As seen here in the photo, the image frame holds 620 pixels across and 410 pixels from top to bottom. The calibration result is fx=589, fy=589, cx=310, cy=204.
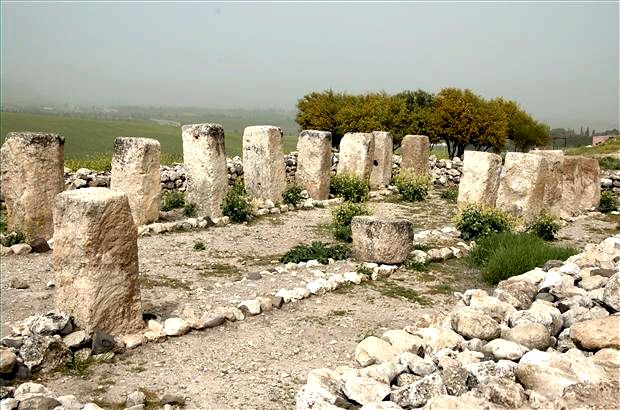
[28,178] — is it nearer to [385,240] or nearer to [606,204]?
[385,240]

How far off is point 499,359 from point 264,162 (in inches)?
450

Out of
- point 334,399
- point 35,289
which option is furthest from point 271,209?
point 334,399

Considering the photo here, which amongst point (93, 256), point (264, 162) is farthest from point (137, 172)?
point (93, 256)

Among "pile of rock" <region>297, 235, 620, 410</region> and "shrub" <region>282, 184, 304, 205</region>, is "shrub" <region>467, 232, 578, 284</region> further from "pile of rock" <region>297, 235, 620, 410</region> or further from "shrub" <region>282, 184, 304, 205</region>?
"shrub" <region>282, 184, 304, 205</region>

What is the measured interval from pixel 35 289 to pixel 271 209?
7223 mm

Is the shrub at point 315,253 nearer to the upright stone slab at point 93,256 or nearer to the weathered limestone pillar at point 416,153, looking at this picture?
the upright stone slab at point 93,256

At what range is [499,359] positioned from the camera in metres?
4.91

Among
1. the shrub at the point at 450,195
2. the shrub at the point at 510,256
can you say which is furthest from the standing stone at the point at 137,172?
the shrub at the point at 450,195

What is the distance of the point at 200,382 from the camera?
561cm

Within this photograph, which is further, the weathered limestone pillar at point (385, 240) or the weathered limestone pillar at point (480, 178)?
the weathered limestone pillar at point (480, 178)

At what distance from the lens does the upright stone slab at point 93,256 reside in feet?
20.3

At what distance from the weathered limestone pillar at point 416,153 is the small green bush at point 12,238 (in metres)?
14.0

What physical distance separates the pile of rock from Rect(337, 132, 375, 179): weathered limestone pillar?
12228mm

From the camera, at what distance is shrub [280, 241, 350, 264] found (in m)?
10.1
